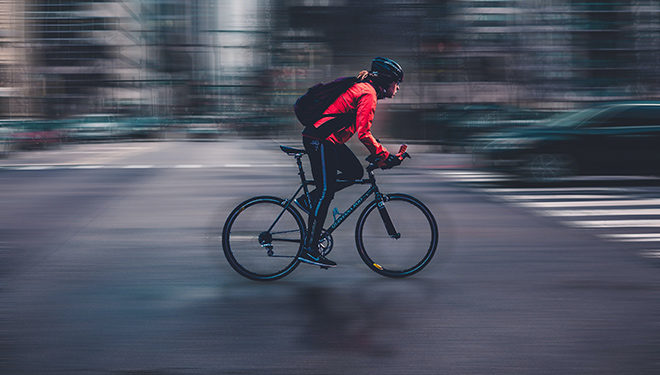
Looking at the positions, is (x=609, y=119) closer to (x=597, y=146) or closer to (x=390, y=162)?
(x=597, y=146)

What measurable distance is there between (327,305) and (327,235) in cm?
87

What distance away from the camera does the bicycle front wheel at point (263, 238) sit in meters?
6.39

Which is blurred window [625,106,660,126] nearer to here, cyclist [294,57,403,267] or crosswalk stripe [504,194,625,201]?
crosswalk stripe [504,194,625,201]

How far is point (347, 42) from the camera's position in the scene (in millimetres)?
32938

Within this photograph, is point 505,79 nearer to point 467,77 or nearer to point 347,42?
point 467,77

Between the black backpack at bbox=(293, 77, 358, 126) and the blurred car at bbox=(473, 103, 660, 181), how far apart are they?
27.5ft

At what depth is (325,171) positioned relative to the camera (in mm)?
6297

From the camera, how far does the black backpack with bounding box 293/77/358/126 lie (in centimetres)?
612

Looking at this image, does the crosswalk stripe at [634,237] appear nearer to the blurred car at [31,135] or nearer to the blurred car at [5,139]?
the blurred car at [5,139]

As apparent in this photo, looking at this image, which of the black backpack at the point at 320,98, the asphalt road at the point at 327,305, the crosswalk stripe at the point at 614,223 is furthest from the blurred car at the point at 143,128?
the black backpack at the point at 320,98

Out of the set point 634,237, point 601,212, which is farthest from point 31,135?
point 634,237

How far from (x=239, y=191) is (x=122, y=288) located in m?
7.74

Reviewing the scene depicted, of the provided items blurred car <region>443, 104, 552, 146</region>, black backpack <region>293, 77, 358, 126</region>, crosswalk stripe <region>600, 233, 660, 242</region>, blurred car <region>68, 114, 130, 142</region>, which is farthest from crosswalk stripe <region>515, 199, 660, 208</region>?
blurred car <region>68, 114, 130, 142</region>

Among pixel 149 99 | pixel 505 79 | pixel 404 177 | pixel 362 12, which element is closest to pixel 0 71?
pixel 149 99
